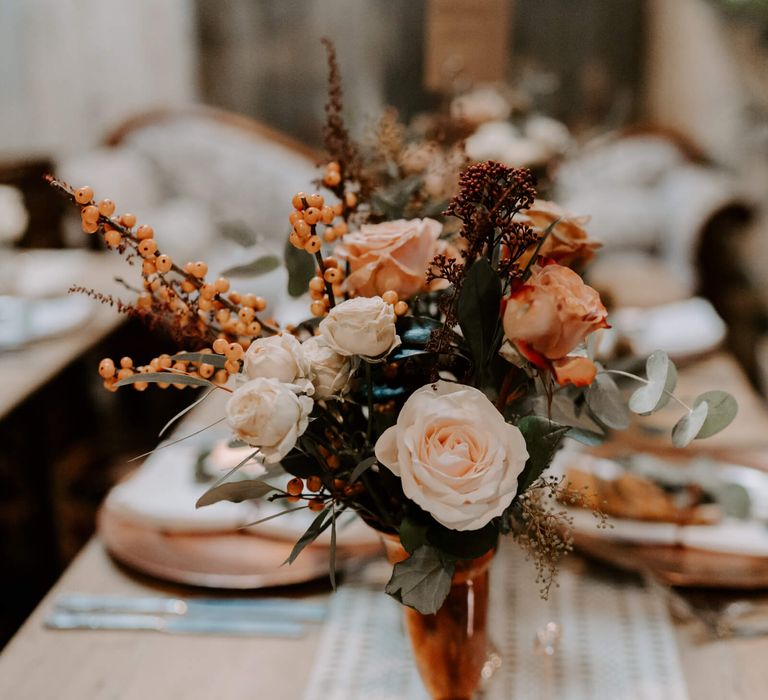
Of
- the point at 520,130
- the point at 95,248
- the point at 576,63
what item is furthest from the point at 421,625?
the point at 576,63

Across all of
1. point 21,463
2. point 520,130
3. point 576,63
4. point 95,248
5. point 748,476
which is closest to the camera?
point 748,476

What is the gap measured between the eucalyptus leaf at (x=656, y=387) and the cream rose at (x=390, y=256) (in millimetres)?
197

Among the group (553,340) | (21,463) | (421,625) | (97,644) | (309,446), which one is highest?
(553,340)

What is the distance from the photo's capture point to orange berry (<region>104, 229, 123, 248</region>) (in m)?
0.60

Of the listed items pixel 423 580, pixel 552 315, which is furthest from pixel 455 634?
pixel 552 315

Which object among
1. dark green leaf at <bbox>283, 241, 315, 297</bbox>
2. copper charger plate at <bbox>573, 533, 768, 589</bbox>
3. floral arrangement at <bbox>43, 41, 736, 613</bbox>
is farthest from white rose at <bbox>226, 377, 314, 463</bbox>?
copper charger plate at <bbox>573, 533, 768, 589</bbox>

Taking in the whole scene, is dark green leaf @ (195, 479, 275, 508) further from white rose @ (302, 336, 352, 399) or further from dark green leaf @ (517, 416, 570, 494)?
dark green leaf @ (517, 416, 570, 494)

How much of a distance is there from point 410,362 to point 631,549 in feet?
1.55

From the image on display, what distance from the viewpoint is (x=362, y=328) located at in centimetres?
56

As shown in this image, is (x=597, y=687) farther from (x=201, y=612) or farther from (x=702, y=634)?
(x=201, y=612)

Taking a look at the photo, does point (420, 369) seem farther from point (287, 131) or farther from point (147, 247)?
point (287, 131)

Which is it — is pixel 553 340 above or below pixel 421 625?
above

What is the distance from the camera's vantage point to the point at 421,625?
751 mm

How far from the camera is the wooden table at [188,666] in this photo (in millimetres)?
842
